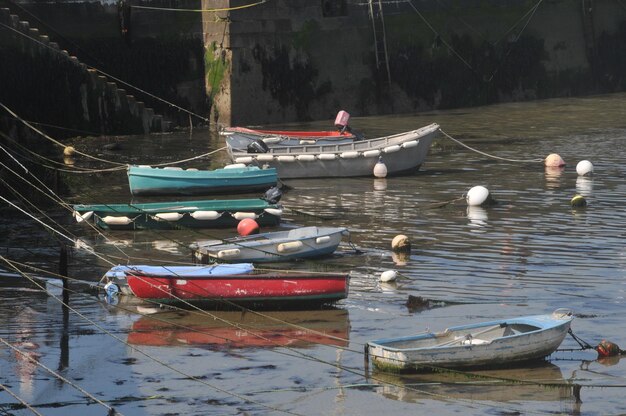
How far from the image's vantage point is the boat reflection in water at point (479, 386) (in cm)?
1434

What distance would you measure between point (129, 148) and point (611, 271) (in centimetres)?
1675

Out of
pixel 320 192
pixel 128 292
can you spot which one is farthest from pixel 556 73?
pixel 128 292

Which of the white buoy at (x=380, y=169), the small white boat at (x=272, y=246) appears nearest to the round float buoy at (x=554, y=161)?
the white buoy at (x=380, y=169)

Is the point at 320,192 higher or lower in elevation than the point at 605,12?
lower

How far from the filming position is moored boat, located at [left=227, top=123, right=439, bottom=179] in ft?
95.9

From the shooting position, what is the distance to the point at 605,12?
47.4 metres

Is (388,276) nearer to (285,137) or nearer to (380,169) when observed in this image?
(380,169)

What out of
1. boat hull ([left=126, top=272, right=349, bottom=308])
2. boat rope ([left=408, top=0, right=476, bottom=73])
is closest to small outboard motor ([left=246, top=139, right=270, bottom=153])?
boat hull ([left=126, top=272, right=349, bottom=308])

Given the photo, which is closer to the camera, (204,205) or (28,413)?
(28,413)

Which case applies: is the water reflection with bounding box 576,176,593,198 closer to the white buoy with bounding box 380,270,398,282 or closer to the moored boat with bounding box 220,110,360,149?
the moored boat with bounding box 220,110,360,149

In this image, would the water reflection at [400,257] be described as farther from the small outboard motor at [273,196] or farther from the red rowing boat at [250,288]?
the small outboard motor at [273,196]

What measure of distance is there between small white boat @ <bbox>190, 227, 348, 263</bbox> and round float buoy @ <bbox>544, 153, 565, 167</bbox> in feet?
35.4

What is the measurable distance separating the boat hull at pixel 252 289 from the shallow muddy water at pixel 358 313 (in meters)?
0.21

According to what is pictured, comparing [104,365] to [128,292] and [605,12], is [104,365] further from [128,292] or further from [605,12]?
[605,12]
